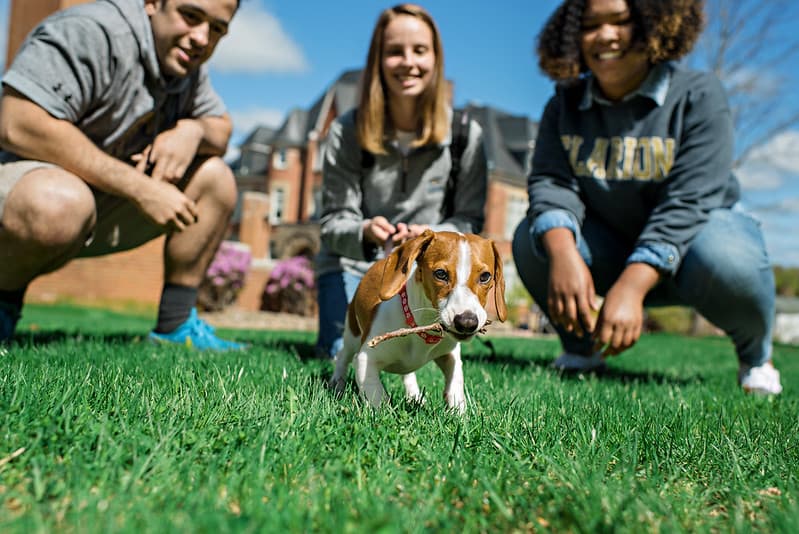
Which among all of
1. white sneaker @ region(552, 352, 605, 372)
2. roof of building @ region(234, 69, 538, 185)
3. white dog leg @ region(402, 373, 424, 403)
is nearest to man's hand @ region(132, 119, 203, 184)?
white dog leg @ region(402, 373, 424, 403)

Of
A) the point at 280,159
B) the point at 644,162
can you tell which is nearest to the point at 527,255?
the point at 644,162

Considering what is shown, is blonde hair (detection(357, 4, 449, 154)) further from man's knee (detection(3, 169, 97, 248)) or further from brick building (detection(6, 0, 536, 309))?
brick building (detection(6, 0, 536, 309))

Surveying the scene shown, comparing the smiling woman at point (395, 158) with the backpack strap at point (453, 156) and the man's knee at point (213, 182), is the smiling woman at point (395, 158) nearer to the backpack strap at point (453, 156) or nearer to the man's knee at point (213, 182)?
the backpack strap at point (453, 156)

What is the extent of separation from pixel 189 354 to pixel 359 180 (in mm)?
1525

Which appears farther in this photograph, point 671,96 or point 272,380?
point 671,96

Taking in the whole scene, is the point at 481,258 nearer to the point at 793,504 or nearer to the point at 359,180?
the point at 793,504

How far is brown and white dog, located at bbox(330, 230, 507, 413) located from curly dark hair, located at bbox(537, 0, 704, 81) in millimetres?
2156

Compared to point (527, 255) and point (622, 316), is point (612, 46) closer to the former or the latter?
point (527, 255)

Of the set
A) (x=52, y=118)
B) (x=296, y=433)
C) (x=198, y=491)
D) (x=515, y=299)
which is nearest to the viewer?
(x=198, y=491)

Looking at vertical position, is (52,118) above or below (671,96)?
below

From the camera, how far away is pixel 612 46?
141 inches

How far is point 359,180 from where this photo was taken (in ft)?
13.4

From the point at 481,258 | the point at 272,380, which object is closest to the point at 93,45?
the point at 272,380

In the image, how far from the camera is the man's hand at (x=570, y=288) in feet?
10.2
